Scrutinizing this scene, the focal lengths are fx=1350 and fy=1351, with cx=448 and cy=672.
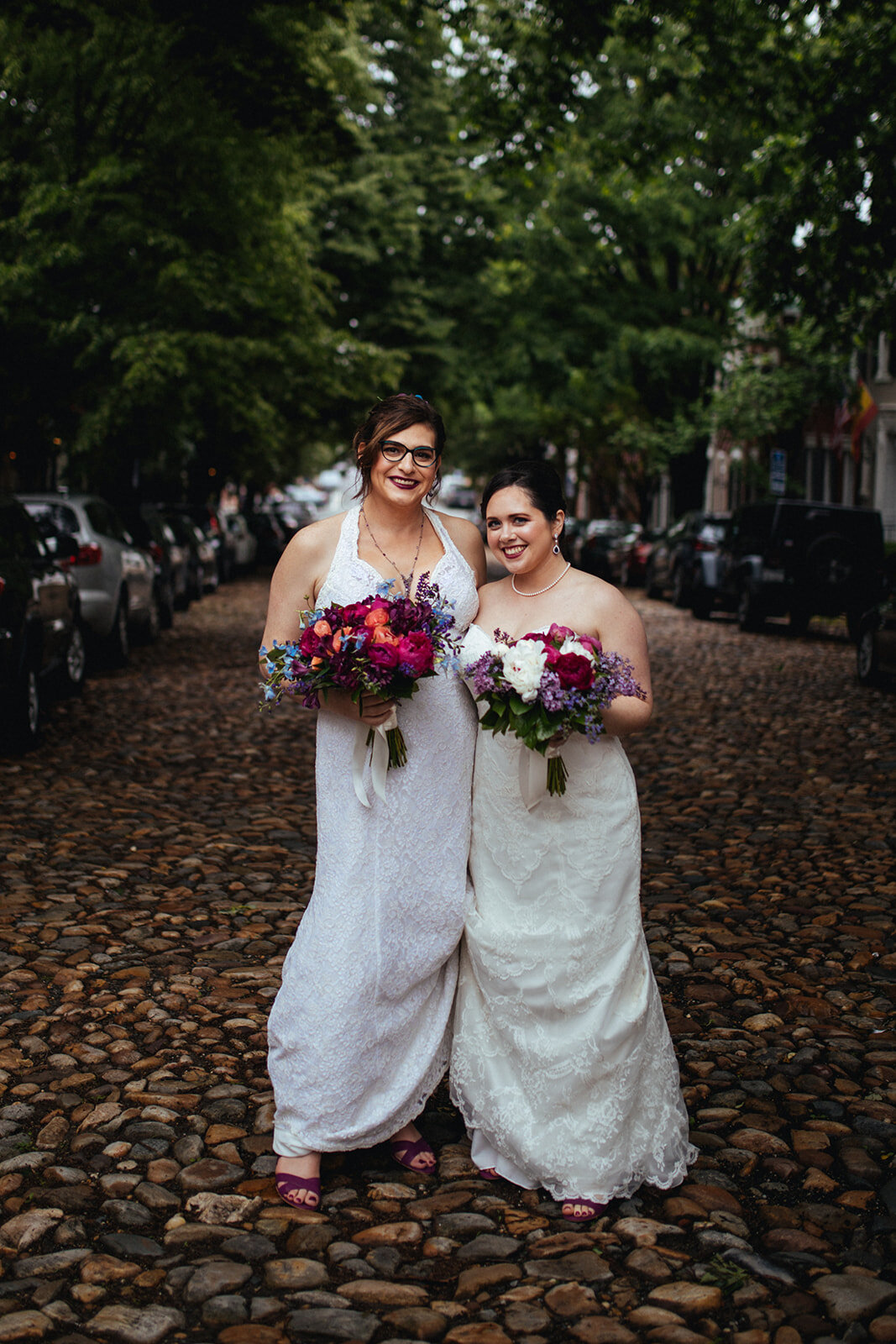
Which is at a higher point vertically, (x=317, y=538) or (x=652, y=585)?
(x=317, y=538)

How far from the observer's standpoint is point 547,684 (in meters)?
3.20

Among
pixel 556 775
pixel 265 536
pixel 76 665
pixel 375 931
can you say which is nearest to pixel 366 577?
pixel 556 775

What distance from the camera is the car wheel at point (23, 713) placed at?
9234 millimetres

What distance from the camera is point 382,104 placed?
31.1 meters

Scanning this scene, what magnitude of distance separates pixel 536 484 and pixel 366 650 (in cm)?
76

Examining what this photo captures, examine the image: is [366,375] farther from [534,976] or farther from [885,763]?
[534,976]

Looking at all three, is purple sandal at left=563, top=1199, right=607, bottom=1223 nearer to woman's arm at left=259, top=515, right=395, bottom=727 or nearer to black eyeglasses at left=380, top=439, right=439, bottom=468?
woman's arm at left=259, top=515, right=395, bottom=727

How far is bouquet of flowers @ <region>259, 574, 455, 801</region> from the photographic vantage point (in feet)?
10.4

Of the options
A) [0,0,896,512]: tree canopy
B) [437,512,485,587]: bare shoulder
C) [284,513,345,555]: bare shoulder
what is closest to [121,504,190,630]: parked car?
[0,0,896,512]: tree canopy

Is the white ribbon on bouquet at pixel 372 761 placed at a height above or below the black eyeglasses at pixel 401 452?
below

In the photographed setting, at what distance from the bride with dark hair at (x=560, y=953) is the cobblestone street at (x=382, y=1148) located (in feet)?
0.49

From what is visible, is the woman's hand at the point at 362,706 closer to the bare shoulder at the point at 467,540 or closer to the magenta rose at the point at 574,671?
the magenta rose at the point at 574,671

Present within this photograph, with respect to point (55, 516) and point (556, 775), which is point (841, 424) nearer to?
point (55, 516)

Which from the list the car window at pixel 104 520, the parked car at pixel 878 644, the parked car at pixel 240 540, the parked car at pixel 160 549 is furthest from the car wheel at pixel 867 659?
the parked car at pixel 240 540
